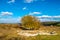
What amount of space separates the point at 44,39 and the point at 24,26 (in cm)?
1063

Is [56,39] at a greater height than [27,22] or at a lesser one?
lesser

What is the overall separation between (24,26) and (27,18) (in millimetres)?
1746

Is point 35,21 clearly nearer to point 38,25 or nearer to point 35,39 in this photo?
point 38,25

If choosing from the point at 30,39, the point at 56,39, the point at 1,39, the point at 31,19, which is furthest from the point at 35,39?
the point at 31,19

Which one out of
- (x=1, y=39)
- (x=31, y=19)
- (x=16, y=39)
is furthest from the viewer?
(x=31, y=19)

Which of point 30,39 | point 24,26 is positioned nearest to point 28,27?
point 24,26

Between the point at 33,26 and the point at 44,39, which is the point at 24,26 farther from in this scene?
the point at 44,39

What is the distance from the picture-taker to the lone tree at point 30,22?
22.4m

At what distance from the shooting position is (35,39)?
13461 mm

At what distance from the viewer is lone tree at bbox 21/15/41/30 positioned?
22.4 m

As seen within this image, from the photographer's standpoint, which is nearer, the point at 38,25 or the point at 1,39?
the point at 1,39

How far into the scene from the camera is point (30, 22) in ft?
75.3

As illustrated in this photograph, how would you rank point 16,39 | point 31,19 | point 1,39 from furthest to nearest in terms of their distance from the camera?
point 31,19 < point 1,39 < point 16,39

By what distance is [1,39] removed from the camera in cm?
1317
